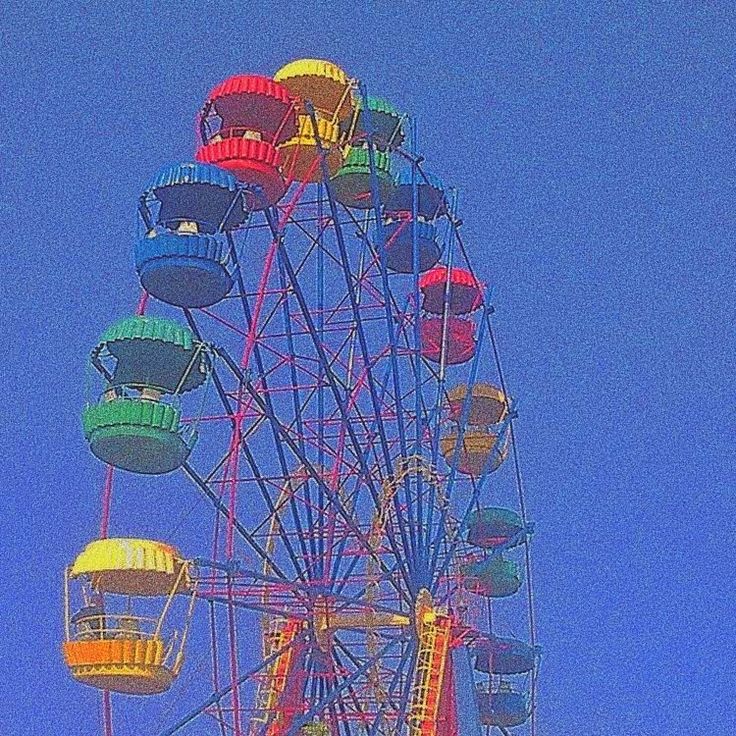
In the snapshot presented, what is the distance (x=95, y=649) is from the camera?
16.1 metres

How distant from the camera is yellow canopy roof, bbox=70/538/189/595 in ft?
53.2

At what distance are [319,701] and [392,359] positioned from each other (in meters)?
4.66

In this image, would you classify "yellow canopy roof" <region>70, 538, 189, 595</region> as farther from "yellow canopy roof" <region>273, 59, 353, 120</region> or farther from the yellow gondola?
"yellow canopy roof" <region>273, 59, 353, 120</region>

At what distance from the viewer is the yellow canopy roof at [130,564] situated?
1620 cm

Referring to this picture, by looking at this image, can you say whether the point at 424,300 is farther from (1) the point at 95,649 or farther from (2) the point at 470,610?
(1) the point at 95,649

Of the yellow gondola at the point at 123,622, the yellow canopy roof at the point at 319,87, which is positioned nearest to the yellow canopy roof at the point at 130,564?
the yellow gondola at the point at 123,622

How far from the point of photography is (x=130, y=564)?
635 inches

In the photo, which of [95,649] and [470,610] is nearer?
[95,649]

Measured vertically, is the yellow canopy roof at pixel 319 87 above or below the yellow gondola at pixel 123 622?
above

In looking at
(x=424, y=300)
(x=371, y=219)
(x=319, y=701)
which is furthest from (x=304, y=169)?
(x=319, y=701)

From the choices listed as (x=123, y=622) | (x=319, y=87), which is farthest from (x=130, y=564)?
(x=319, y=87)

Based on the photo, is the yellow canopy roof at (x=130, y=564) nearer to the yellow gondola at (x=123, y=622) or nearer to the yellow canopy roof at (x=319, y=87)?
the yellow gondola at (x=123, y=622)

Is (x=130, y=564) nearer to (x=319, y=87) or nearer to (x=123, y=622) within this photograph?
(x=123, y=622)

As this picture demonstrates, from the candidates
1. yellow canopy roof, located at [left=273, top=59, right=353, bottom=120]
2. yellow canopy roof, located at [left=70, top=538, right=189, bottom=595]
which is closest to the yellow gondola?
yellow canopy roof, located at [left=70, top=538, right=189, bottom=595]
